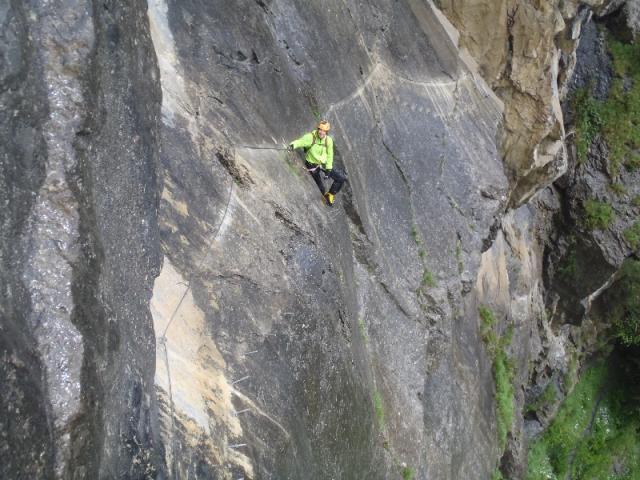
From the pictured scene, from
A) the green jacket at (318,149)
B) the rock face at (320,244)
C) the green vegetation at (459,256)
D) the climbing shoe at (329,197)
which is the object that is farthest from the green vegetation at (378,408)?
the green vegetation at (459,256)

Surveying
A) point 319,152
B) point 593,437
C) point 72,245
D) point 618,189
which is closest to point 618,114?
point 618,189

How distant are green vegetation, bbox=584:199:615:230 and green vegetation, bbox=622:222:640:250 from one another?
445 millimetres

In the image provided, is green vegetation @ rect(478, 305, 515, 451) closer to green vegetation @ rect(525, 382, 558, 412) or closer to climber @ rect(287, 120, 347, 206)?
green vegetation @ rect(525, 382, 558, 412)

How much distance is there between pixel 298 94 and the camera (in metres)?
7.62

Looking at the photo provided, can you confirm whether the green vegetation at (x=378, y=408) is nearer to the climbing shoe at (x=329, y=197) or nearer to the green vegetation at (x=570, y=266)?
the climbing shoe at (x=329, y=197)

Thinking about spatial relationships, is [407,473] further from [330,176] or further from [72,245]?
[72,245]

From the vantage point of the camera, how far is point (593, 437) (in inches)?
692

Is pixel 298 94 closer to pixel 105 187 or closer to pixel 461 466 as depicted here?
pixel 105 187

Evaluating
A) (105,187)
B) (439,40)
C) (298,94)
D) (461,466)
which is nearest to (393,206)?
(298,94)

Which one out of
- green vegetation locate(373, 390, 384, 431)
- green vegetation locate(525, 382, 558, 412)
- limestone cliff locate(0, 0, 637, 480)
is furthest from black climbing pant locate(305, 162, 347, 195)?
green vegetation locate(525, 382, 558, 412)

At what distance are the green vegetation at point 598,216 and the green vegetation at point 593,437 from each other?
17.3 ft

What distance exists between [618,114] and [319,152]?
10913 mm

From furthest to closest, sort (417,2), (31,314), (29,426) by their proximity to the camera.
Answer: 1. (417,2)
2. (31,314)
3. (29,426)

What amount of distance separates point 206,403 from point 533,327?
11.0m
